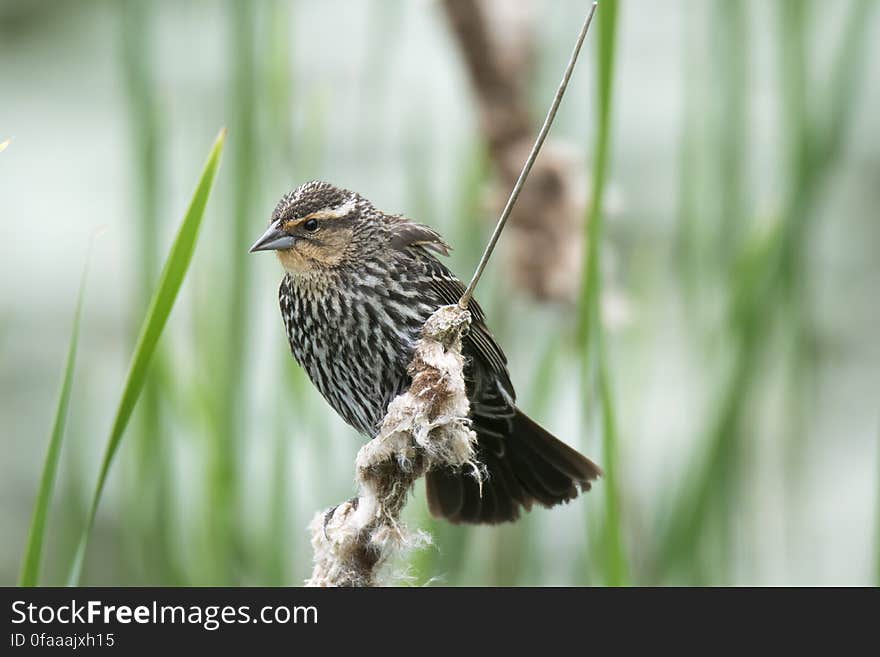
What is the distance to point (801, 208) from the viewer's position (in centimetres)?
249

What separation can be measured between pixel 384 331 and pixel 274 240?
0.90 feet

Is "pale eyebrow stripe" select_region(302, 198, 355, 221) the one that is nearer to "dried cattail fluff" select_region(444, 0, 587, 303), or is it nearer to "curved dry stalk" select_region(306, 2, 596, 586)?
"curved dry stalk" select_region(306, 2, 596, 586)

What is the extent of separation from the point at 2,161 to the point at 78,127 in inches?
16.9

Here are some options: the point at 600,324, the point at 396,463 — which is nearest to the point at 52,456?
the point at 396,463

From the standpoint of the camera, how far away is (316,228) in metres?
2.20

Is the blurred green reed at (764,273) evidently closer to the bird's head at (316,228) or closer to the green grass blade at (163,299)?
the bird's head at (316,228)

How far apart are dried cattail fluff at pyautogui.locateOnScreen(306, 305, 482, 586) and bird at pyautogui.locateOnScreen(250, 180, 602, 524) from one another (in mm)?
512

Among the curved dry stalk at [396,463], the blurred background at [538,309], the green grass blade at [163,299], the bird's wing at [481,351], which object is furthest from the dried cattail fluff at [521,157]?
the green grass blade at [163,299]

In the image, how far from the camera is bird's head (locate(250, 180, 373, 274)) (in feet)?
7.04

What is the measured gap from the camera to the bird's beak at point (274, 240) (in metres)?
2.09

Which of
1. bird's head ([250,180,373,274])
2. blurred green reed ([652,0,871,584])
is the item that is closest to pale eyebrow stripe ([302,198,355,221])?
bird's head ([250,180,373,274])

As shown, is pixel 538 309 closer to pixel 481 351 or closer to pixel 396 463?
pixel 481 351
